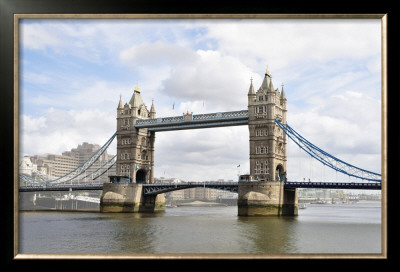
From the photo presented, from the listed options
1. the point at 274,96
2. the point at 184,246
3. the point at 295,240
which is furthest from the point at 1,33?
the point at 274,96

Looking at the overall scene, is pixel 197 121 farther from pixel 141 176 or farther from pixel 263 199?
pixel 141 176

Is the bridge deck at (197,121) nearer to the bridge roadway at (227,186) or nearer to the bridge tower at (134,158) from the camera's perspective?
the bridge tower at (134,158)

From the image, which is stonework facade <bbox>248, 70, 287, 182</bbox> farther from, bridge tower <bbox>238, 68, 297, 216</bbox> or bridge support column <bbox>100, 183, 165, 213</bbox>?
bridge support column <bbox>100, 183, 165, 213</bbox>

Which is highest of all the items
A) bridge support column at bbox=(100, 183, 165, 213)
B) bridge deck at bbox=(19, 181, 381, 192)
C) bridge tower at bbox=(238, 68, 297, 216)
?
bridge tower at bbox=(238, 68, 297, 216)

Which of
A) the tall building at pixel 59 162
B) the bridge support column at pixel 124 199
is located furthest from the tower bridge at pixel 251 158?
the tall building at pixel 59 162

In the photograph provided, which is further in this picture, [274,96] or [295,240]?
[274,96]

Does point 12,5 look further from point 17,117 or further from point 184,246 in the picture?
point 184,246

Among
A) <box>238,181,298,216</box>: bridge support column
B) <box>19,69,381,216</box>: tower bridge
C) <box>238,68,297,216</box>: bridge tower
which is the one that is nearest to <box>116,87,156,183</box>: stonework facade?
<box>19,69,381,216</box>: tower bridge

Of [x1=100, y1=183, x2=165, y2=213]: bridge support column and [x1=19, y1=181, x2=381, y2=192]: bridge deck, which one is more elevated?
[x1=19, y1=181, x2=381, y2=192]: bridge deck
